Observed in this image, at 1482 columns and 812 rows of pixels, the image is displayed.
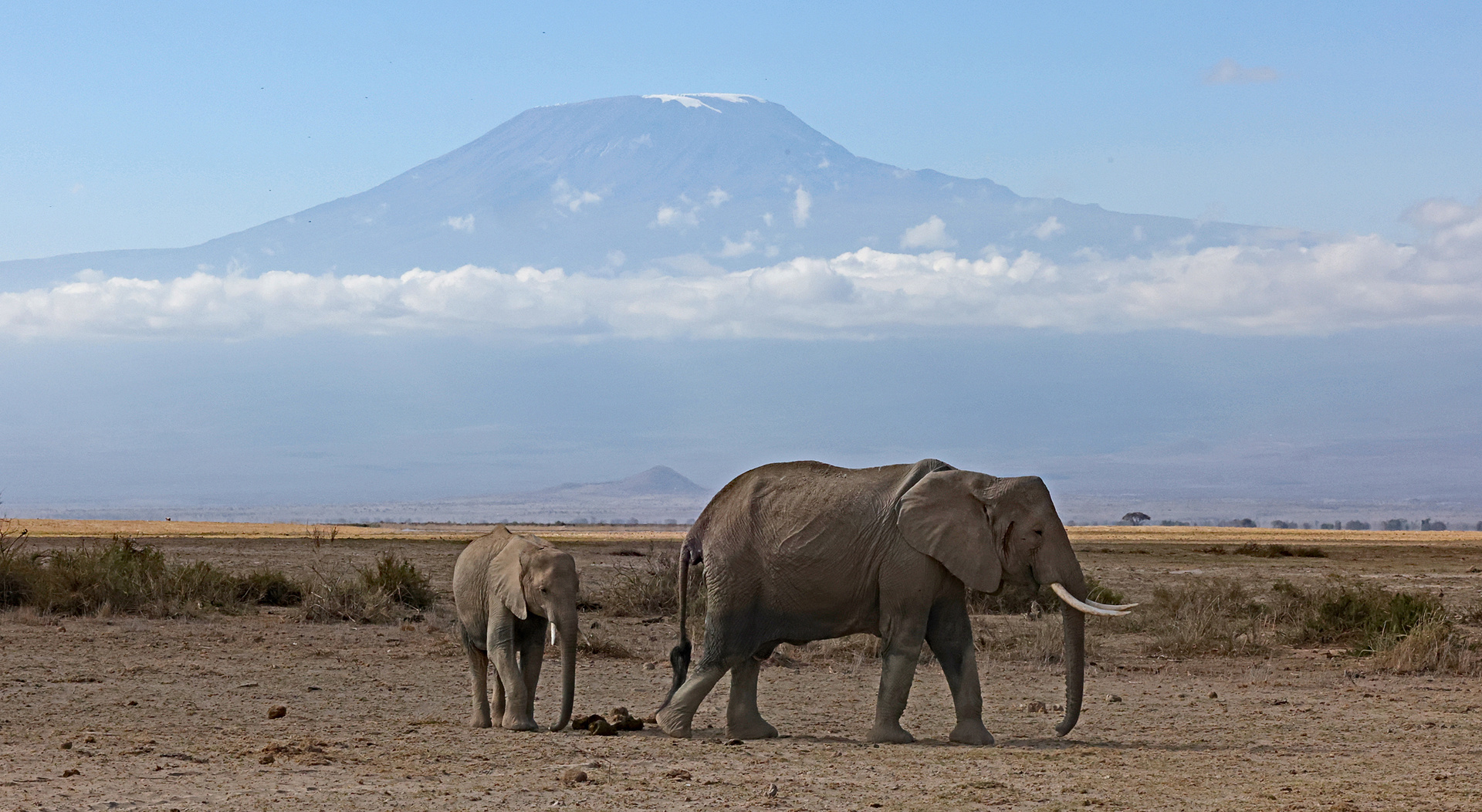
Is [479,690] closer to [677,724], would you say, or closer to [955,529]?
[677,724]

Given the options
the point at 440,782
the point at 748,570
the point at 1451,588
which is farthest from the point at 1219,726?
the point at 1451,588

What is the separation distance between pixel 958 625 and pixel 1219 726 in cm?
290

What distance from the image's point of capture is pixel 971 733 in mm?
11508

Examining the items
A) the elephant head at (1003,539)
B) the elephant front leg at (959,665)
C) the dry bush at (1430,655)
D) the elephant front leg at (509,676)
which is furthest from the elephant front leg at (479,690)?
the dry bush at (1430,655)

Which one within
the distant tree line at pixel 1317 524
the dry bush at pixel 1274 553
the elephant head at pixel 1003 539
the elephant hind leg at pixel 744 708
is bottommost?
the distant tree line at pixel 1317 524

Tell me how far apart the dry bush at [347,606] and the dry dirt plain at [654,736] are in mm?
828

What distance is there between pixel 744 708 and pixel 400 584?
1284 centimetres

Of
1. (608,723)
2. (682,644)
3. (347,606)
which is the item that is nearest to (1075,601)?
(682,644)

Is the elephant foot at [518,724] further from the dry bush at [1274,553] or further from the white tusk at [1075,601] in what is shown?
the dry bush at [1274,553]

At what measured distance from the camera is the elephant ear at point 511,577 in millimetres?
12047

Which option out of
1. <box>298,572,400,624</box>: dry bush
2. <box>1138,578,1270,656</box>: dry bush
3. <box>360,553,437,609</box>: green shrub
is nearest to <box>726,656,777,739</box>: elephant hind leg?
<box>1138,578,1270,656</box>: dry bush

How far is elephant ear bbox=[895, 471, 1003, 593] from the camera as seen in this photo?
11.2m

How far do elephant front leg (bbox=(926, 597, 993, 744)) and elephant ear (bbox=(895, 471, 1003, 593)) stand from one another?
389 mm

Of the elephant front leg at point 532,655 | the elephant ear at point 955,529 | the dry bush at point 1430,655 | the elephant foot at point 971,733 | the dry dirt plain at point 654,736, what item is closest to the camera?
the dry dirt plain at point 654,736
